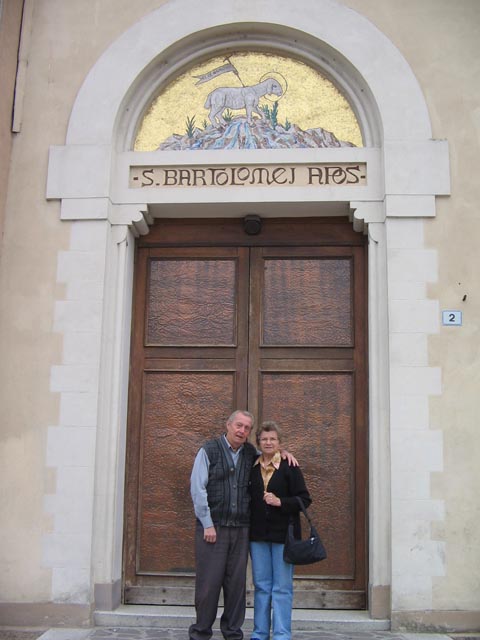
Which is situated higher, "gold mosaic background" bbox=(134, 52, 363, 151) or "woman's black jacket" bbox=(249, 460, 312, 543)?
"gold mosaic background" bbox=(134, 52, 363, 151)

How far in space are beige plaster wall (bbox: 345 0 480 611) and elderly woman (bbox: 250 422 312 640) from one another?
1356mm

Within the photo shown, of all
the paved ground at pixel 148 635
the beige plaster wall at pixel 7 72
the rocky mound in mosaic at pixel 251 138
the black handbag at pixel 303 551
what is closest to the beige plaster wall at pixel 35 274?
the beige plaster wall at pixel 7 72

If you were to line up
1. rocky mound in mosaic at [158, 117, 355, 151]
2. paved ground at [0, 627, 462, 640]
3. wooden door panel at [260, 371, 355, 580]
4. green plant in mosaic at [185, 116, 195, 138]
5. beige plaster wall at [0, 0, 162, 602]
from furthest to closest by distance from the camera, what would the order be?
green plant in mosaic at [185, 116, 195, 138]
rocky mound in mosaic at [158, 117, 355, 151]
wooden door panel at [260, 371, 355, 580]
beige plaster wall at [0, 0, 162, 602]
paved ground at [0, 627, 462, 640]

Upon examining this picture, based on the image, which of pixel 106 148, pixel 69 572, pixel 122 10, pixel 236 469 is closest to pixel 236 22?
pixel 122 10

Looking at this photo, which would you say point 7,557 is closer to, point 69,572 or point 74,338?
point 69,572

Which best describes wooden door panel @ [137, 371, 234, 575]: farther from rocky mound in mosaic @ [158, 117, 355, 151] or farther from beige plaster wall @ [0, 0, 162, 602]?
rocky mound in mosaic @ [158, 117, 355, 151]

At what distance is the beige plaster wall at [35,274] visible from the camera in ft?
20.6

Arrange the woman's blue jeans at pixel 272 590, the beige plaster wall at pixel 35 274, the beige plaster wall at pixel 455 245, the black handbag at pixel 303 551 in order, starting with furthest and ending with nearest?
1. the beige plaster wall at pixel 35 274
2. the beige plaster wall at pixel 455 245
3. the woman's blue jeans at pixel 272 590
4. the black handbag at pixel 303 551

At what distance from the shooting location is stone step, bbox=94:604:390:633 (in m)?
6.05

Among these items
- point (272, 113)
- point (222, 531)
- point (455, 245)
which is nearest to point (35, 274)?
point (272, 113)

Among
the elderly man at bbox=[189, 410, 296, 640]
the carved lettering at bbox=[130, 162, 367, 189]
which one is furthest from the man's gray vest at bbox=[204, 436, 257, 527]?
the carved lettering at bbox=[130, 162, 367, 189]

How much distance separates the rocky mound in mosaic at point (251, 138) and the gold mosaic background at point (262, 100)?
0.06 meters

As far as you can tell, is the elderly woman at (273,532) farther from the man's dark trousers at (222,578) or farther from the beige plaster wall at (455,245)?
the beige plaster wall at (455,245)

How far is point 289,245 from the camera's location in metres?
7.05
